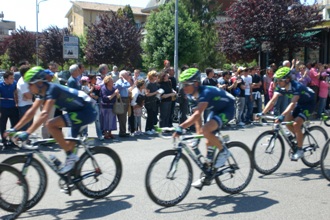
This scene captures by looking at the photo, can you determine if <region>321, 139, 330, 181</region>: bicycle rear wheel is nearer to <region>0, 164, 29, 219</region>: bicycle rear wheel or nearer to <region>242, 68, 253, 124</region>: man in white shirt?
<region>0, 164, 29, 219</region>: bicycle rear wheel

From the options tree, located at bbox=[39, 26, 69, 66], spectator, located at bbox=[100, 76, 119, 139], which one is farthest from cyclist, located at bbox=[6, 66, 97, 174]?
tree, located at bbox=[39, 26, 69, 66]

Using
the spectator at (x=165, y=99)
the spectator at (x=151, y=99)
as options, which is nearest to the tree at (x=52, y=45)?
the spectator at (x=165, y=99)

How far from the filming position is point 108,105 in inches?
492

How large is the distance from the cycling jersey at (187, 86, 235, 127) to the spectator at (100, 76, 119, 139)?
226 inches

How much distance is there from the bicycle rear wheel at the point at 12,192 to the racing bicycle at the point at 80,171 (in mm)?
135

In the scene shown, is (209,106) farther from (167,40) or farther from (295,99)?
(167,40)

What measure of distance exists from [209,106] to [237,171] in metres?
1.20

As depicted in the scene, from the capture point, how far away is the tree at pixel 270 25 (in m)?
21.5

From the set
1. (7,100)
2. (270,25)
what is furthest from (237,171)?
(270,25)

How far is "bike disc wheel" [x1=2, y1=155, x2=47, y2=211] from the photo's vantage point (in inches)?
236

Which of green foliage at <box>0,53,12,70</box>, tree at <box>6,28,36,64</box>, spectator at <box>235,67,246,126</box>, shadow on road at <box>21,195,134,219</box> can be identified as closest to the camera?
shadow on road at <box>21,195,134,219</box>

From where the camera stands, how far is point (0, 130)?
11180 mm

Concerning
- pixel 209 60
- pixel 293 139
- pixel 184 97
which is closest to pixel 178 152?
pixel 293 139

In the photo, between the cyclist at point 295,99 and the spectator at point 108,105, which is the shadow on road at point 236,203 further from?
the spectator at point 108,105
